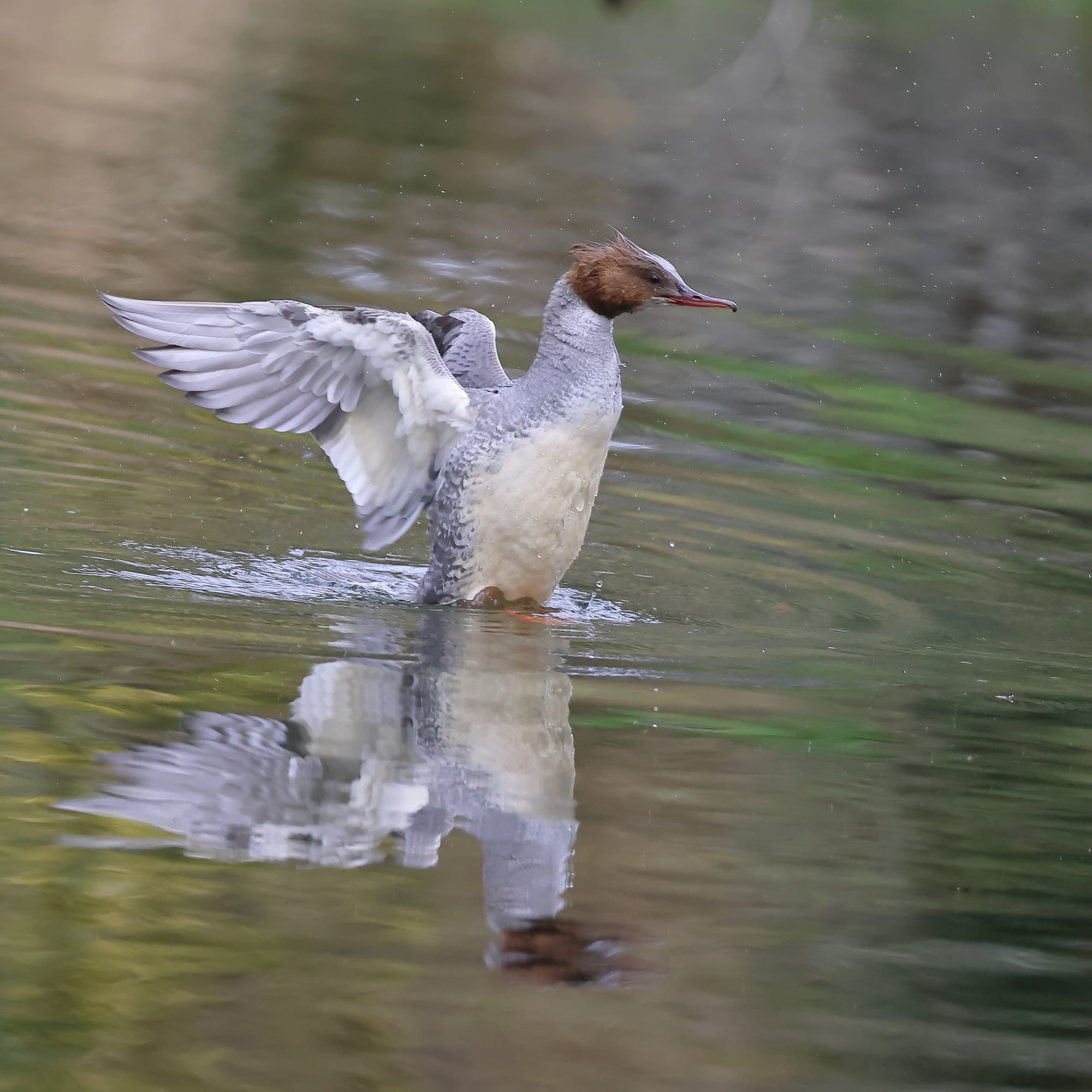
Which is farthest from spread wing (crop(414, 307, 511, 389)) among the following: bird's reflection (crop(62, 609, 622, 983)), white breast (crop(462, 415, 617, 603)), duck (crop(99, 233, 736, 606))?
bird's reflection (crop(62, 609, 622, 983))

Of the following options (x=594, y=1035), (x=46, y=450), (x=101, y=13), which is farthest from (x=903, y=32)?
(x=594, y=1035)

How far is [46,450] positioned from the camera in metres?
8.29

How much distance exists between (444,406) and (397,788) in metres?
2.73

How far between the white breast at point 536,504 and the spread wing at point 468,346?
71 cm

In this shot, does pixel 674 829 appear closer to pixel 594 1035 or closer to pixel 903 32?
pixel 594 1035

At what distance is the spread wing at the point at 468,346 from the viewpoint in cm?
774

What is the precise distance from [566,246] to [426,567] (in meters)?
7.04

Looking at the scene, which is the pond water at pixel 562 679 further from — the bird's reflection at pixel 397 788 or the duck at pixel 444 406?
the duck at pixel 444 406

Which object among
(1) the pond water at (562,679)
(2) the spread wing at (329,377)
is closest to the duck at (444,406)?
(2) the spread wing at (329,377)

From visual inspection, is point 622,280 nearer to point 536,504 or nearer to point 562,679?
point 536,504

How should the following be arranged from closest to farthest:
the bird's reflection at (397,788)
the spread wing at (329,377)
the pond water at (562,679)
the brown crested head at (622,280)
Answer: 1. the pond water at (562,679)
2. the bird's reflection at (397,788)
3. the spread wing at (329,377)
4. the brown crested head at (622,280)

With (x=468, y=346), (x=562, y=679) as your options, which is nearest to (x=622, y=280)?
(x=468, y=346)

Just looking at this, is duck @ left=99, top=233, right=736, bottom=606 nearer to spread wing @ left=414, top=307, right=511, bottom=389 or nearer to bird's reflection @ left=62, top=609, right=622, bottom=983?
spread wing @ left=414, top=307, right=511, bottom=389

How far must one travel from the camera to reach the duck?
22.5 ft
